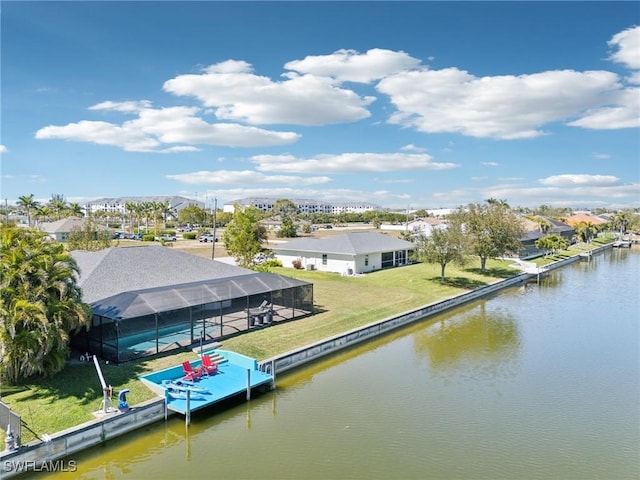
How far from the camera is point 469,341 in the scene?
23.7 meters

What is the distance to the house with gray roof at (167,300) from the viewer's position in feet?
57.8

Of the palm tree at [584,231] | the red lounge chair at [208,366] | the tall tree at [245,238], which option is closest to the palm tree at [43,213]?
the tall tree at [245,238]

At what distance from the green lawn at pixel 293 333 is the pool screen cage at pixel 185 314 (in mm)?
915

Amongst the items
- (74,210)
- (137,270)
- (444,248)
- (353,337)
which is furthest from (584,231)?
(74,210)

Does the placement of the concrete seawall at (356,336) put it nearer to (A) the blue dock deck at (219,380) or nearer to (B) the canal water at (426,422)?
(B) the canal water at (426,422)

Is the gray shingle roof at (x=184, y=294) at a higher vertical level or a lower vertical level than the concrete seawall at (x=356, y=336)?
higher

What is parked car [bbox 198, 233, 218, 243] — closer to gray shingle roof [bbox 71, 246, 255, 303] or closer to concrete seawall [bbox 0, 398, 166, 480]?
gray shingle roof [bbox 71, 246, 255, 303]

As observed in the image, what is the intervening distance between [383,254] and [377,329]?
20.4 m

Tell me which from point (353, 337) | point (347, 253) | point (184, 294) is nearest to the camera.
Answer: point (184, 294)

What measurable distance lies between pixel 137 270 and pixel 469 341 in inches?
672

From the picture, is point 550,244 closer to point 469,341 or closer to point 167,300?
point 469,341

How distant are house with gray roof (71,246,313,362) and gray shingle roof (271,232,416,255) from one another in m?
15.9

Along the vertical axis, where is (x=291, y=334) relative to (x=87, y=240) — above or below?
below

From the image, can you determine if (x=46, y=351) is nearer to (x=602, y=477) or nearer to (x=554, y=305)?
(x=602, y=477)
